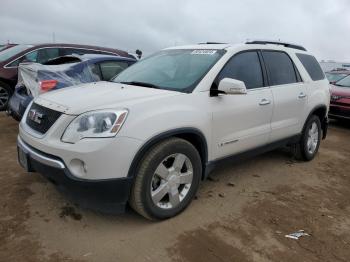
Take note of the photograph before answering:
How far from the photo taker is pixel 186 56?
173 inches

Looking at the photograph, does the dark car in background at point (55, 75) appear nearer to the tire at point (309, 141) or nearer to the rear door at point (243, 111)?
the rear door at point (243, 111)

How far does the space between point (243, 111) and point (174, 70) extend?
0.90 metres

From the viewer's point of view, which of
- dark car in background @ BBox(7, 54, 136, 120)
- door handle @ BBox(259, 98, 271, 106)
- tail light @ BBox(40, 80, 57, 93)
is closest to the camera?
door handle @ BBox(259, 98, 271, 106)

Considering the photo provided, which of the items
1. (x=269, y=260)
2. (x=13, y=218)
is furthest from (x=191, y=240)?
(x=13, y=218)

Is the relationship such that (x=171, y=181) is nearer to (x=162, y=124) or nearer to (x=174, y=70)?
(x=162, y=124)

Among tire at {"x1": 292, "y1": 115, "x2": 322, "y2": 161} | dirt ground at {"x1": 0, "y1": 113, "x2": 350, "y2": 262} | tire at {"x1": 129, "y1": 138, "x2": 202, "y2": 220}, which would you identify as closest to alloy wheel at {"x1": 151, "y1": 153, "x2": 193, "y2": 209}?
tire at {"x1": 129, "y1": 138, "x2": 202, "y2": 220}

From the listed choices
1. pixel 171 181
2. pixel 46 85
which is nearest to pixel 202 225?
pixel 171 181

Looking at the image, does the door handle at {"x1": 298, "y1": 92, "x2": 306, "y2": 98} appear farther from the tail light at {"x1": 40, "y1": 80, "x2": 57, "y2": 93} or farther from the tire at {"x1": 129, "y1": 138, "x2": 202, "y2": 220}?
the tail light at {"x1": 40, "y1": 80, "x2": 57, "y2": 93}

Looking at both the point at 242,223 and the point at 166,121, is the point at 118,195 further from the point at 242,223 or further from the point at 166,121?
the point at 242,223

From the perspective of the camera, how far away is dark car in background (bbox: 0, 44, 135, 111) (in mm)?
8039

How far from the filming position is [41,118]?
3.44 metres

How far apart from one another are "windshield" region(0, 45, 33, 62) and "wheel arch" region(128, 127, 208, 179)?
6.05 m

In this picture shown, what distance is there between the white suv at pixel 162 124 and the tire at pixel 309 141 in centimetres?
54

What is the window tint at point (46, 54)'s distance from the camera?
8.24 meters
